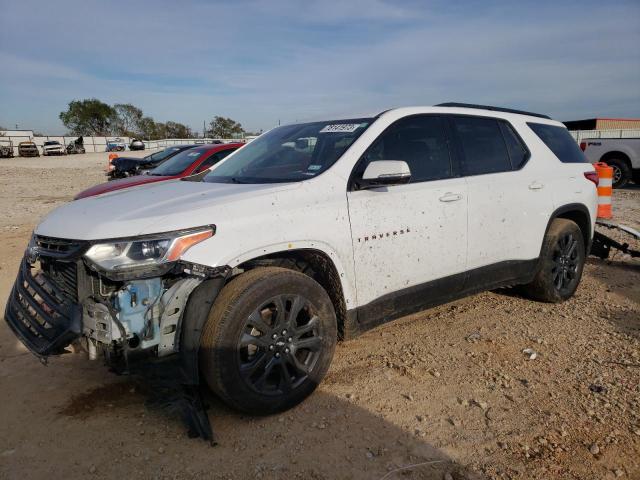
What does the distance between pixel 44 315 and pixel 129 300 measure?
2.08 feet

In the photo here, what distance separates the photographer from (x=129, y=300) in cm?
256

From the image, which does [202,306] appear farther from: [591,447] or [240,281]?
[591,447]

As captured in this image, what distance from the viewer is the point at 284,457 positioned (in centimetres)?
266

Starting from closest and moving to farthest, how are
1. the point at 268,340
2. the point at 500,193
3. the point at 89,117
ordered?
the point at 268,340 → the point at 500,193 → the point at 89,117

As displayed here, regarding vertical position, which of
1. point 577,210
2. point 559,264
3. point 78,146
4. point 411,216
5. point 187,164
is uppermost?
point 78,146

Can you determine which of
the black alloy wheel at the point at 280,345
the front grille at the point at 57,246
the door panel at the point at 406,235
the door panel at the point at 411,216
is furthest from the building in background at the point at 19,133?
the black alloy wheel at the point at 280,345

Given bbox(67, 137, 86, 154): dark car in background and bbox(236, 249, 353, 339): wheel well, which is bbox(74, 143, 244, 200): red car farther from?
bbox(67, 137, 86, 154): dark car in background

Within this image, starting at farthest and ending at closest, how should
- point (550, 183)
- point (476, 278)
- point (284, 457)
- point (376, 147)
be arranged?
point (550, 183) → point (476, 278) → point (376, 147) → point (284, 457)

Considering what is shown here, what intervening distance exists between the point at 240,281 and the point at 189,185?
3.72 feet

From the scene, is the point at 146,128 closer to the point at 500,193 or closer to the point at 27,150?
the point at 27,150

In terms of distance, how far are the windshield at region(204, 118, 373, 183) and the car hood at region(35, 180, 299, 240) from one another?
28 cm

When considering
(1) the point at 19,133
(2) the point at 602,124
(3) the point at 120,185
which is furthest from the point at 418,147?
(1) the point at 19,133

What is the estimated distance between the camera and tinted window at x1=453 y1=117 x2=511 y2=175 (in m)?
4.00

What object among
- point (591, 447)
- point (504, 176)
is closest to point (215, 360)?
point (591, 447)
